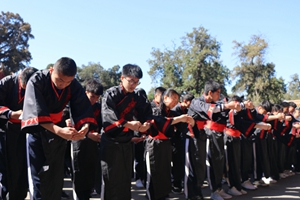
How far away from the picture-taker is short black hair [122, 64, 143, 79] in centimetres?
409

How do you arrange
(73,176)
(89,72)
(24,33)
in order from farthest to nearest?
(89,72) → (24,33) → (73,176)

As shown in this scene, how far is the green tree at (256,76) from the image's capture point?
115 ft

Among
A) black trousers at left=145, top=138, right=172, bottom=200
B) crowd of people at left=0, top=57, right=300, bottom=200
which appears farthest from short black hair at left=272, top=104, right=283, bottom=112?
black trousers at left=145, top=138, right=172, bottom=200

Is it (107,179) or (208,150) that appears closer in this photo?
(107,179)

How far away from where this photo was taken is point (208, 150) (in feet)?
17.7

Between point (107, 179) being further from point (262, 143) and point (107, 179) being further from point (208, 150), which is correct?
point (262, 143)

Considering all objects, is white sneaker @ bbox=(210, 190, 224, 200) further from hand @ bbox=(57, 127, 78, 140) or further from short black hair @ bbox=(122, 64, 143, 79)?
hand @ bbox=(57, 127, 78, 140)

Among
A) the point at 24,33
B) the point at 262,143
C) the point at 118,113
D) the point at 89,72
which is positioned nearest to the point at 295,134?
the point at 262,143

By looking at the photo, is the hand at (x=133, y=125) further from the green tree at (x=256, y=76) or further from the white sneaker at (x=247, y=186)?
the green tree at (x=256, y=76)

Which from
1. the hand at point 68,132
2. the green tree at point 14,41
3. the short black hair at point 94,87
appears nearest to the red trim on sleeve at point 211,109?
A: the short black hair at point 94,87

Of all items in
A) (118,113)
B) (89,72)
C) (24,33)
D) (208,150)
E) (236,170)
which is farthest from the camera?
(89,72)

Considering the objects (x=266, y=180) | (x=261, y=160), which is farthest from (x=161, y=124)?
(x=266, y=180)

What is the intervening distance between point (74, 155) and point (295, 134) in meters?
5.86

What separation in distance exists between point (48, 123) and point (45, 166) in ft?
1.63
